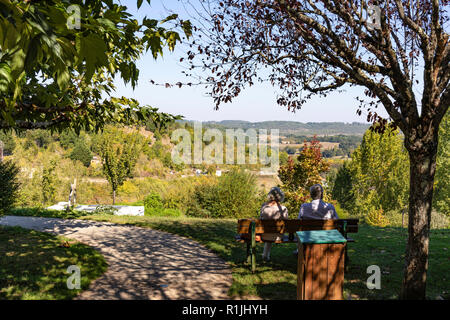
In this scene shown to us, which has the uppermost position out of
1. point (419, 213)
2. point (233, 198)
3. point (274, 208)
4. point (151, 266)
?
point (419, 213)

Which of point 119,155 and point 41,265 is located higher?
point 119,155

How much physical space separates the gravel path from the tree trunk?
97.4 inches

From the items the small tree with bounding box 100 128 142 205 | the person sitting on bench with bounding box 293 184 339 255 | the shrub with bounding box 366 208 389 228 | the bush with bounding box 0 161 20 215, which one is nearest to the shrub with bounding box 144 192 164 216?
the small tree with bounding box 100 128 142 205

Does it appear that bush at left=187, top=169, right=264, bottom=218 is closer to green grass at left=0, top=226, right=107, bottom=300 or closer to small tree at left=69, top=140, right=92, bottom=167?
green grass at left=0, top=226, right=107, bottom=300

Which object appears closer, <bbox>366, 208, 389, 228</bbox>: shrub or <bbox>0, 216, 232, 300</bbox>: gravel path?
<bbox>0, 216, 232, 300</bbox>: gravel path

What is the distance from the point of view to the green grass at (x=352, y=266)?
514 cm

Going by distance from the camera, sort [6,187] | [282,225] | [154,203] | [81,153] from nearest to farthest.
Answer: [282,225]
[6,187]
[154,203]
[81,153]

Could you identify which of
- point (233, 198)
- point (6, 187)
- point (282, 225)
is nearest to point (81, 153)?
point (233, 198)

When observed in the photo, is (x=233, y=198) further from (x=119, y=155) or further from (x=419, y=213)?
(x=419, y=213)

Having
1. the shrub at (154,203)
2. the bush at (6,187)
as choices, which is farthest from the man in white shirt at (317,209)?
the shrub at (154,203)

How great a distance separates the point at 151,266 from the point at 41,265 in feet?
6.34

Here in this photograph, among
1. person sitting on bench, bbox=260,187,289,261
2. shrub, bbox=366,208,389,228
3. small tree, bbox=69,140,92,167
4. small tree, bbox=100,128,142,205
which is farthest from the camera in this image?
small tree, bbox=69,140,92,167

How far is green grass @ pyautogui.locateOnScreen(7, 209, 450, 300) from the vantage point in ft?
16.9

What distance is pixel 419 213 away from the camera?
4.61 m
